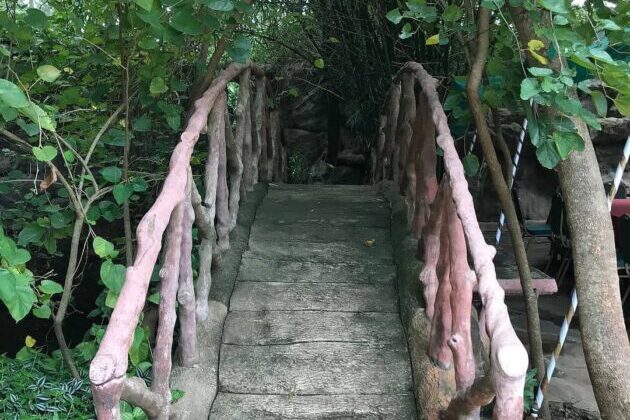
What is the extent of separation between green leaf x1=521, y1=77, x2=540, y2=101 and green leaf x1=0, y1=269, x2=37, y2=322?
1.68 metres

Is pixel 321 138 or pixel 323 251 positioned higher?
pixel 321 138

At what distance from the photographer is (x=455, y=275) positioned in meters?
2.12

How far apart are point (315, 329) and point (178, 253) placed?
81cm

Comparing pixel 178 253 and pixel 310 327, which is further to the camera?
pixel 310 327

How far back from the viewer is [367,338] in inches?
101

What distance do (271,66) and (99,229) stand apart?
4326 mm

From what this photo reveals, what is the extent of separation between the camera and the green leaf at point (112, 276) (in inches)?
80.2

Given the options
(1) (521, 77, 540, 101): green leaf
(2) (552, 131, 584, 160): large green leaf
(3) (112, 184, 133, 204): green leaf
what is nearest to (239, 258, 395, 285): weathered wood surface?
(3) (112, 184, 133, 204): green leaf

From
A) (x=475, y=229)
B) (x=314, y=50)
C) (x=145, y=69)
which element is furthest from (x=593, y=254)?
(x=314, y=50)

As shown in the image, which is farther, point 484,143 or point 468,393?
point 484,143

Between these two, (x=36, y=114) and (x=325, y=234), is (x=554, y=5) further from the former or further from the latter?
(x=325, y=234)

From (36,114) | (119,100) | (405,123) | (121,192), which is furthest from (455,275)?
(119,100)

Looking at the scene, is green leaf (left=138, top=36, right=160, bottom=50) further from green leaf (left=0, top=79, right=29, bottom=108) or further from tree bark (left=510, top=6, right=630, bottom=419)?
tree bark (left=510, top=6, right=630, bottom=419)

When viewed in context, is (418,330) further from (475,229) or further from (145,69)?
(145,69)
